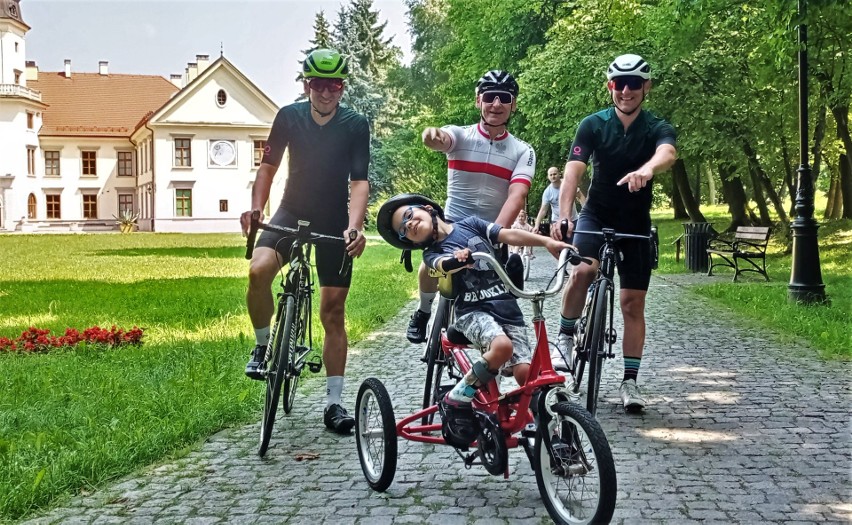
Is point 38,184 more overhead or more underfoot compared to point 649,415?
more overhead

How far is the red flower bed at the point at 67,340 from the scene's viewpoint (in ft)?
33.2

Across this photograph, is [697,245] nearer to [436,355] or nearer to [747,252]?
[747,252]

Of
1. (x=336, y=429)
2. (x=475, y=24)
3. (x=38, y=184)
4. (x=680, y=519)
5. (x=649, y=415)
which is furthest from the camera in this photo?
(x=38, y=184)

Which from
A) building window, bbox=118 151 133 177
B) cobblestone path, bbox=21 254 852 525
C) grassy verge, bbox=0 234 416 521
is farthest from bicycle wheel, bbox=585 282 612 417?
building window, bbox=118 151 133 177

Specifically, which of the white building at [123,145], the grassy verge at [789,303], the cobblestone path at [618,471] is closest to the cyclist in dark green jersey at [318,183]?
the cobblestone path at [618,471]

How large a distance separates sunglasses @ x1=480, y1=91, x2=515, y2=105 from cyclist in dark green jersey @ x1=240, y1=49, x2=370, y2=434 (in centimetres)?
77

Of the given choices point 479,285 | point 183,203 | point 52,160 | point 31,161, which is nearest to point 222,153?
point 183,203

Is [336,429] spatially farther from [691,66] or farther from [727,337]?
[691,66]

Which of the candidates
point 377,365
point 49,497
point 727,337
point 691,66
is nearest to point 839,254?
point 691,66

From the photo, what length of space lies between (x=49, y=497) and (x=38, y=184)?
254ft

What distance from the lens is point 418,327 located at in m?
7.21

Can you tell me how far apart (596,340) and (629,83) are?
1690 mm

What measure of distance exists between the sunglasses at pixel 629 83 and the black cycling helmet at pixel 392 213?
196cm

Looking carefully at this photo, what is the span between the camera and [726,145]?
2505cm
